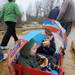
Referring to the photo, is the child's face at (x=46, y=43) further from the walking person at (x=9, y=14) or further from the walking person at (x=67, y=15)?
the walking person at (x=9, y=14)

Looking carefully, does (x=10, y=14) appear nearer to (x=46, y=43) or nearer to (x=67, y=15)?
(x=67, y=15)

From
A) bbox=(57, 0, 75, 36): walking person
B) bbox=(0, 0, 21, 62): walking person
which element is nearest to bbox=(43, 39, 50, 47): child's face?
bbox=(57, 0, 75, 36): walking person

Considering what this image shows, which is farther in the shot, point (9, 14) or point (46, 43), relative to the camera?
point (9, 14)

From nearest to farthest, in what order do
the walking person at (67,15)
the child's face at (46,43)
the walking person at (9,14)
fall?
the child's face at (46,43)
the walking person at (67,15)
the walking person at (9,14)

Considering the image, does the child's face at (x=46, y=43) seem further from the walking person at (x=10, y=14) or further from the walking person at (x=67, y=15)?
the walking person at (x=10, y=14)

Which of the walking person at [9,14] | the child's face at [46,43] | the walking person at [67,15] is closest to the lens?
the child's face at [46,43]

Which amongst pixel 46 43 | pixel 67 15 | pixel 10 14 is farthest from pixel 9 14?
pixel 46 43

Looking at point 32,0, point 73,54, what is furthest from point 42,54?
point 32,0

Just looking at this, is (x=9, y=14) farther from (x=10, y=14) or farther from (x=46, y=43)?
(x=46, y=43)

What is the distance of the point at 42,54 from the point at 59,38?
64cm

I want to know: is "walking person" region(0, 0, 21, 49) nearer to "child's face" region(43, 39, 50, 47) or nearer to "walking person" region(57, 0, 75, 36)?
"walking person" region(57, 0, 75, 36)

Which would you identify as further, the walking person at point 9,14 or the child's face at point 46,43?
the walking person at point 9,14

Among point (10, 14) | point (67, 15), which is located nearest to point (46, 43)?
point (67, 15)

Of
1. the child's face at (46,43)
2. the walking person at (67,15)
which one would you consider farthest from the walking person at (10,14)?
the child's face at (46,43)
